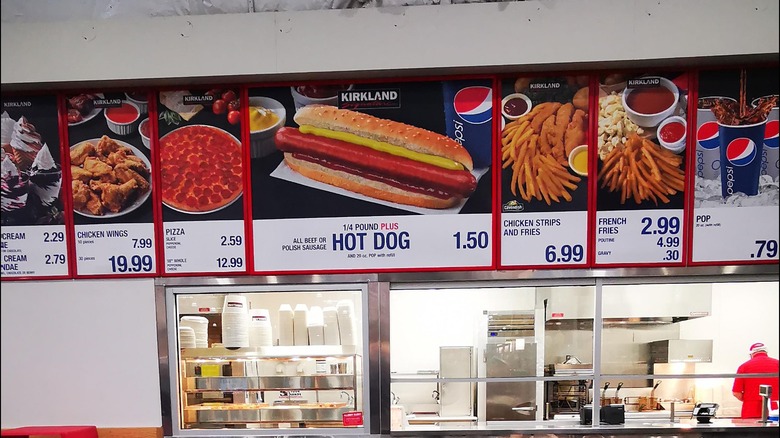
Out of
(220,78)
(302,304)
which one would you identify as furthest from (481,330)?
(220,78)

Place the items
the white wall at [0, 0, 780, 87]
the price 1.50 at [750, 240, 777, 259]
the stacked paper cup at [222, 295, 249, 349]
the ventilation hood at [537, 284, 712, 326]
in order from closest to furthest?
the white wall at [0, 0, 780, 87]
the price 1.50 at [750, 240, 777, 259]
the stacked paper cup at [222, 295, 249, 349]
the ventilation hood at [537, 284, 712, 326]

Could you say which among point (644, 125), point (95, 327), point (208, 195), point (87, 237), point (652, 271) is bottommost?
point (95, 327)

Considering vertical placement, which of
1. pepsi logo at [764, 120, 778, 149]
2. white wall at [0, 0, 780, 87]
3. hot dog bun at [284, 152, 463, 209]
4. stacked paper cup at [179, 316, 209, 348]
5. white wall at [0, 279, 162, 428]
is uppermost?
white wall at [0, 0, 780, 87]

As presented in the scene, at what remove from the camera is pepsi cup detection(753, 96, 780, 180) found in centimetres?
290

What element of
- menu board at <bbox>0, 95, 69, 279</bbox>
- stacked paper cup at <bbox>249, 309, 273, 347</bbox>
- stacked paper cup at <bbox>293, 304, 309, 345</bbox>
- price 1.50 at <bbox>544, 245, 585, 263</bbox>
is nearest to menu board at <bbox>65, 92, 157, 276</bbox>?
menu board at <bbox>0, 95, 69, 279</bbox>

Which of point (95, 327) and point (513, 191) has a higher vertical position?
point (513, 191)

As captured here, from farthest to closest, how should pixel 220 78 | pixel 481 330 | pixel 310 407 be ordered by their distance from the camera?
pixel 481 330 → pixel 310 407 → pixel 220 78

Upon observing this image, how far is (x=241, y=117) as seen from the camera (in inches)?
117

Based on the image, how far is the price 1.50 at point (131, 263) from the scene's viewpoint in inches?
119

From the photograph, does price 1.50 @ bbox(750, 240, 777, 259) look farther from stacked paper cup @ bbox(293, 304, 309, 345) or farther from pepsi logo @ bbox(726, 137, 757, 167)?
stacked paper cup @ bbox(293, 304, 309, 345)

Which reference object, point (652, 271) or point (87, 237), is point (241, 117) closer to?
point (87, 237)

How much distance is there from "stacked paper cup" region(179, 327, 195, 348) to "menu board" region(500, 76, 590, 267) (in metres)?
2.13

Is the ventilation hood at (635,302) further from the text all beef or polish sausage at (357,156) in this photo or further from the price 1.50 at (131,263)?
the price 1.50 at (131,263)

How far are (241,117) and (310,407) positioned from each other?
6.74 ft
